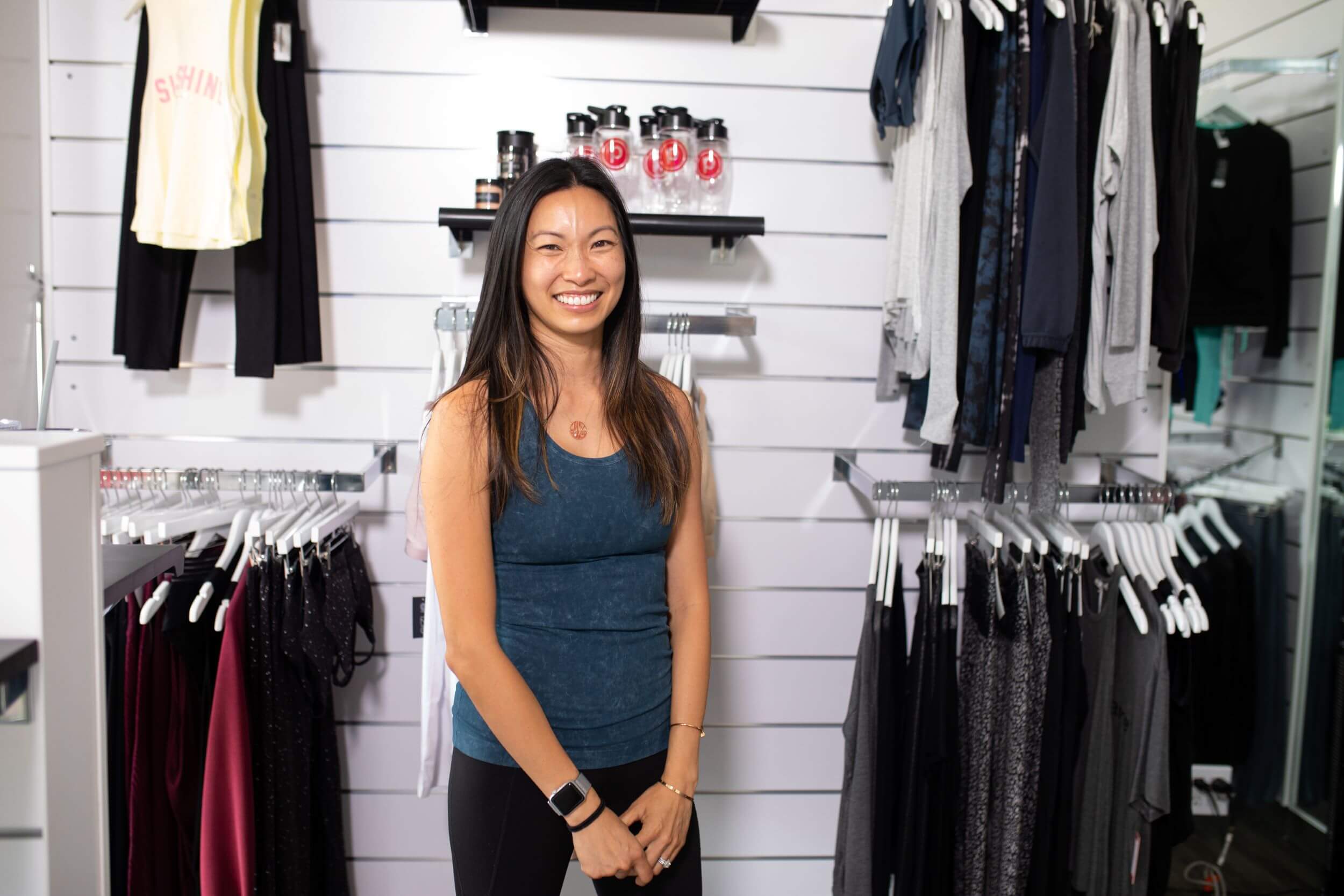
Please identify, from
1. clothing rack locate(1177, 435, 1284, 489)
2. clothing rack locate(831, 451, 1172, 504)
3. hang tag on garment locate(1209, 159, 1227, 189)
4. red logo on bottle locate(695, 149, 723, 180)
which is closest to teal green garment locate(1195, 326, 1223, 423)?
clothing rack locate(1177, 435, 1284, 489)

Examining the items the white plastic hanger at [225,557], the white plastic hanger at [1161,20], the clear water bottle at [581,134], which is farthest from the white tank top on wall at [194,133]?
the white plastic hanger at [1161,20]

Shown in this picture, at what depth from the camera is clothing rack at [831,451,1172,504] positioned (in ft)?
6.79

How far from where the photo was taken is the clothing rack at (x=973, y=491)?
6.79 feet

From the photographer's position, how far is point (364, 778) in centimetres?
241

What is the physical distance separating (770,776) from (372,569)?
1.17 m

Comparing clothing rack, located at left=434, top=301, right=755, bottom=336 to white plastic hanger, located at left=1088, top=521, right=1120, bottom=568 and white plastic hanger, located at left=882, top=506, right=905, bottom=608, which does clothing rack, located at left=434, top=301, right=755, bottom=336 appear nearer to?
white plastic hanger, located at left=882, top=506, right=905, bottom=608

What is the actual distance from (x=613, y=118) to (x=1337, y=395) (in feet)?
6.56

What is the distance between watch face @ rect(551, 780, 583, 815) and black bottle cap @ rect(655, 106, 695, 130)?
4.62 ft

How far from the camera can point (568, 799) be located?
1368 millimetres

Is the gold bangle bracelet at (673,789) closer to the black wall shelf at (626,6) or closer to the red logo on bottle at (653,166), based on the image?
the red logo on bottle at (653,166)

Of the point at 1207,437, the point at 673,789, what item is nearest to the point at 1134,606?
the point at 1207,437

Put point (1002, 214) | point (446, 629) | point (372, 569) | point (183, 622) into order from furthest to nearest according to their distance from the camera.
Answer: point (372, 569) → point (1002, 214) → point (183, 622) → point (446, 629)

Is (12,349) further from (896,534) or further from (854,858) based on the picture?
(854,858)

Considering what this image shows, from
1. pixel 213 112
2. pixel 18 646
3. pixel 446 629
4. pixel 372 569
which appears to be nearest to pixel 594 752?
pixel 446 629
